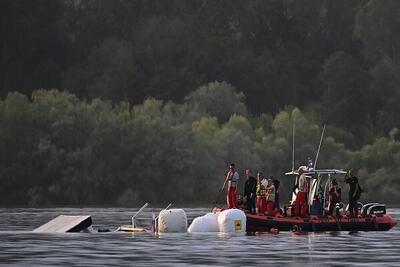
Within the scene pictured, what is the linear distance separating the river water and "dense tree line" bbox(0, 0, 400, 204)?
177ft

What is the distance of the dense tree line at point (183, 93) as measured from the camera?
114m

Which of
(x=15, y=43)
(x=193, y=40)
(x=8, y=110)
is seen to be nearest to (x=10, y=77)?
(x=15, y=43)

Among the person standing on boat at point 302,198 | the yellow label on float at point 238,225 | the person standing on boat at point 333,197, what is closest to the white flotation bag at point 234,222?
the yellow label on float at point 238,225

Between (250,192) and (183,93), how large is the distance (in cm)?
8573

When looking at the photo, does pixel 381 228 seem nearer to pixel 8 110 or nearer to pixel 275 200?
pixel 275 200

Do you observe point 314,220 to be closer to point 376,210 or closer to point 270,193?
point 270,193

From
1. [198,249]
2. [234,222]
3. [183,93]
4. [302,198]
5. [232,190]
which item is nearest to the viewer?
[198,249]

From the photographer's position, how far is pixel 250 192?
57.6 meters

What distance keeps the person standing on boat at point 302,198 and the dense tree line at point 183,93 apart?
54.5 meters

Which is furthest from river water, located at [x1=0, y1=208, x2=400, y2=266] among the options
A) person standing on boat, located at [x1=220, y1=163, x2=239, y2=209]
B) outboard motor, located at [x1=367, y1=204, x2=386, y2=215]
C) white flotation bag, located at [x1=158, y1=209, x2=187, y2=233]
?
person standing on boat, located at [x1=220, y1=163, x2=239, y2=209]

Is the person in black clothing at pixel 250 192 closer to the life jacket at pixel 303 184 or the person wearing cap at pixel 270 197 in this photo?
the person wearing cap at pixel 270 197

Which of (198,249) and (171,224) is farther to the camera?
(171,224)

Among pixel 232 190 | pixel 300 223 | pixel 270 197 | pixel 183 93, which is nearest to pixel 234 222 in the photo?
pixel 232 190

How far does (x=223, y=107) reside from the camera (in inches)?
5084
